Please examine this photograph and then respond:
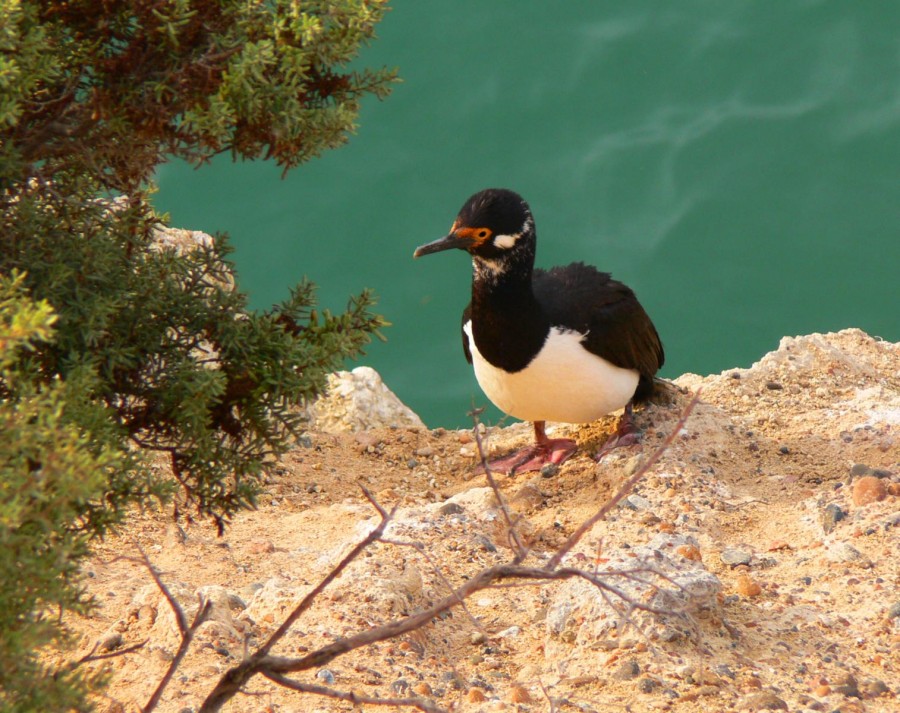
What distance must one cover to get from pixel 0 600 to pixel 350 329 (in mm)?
1446

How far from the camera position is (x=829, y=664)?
4.35 m

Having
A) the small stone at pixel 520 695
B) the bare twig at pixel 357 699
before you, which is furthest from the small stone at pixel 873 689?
the bare twig at pixel 357 699

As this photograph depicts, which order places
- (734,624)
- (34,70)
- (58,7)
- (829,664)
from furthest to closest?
(734,624)
(829,664)
(58,7)
(34,70)

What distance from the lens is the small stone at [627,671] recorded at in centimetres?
418

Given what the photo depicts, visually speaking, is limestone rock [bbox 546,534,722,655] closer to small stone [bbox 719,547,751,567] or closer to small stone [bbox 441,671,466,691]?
small stone [bbox 441,671,466,691]

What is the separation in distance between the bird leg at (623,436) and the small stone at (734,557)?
1511 millimetres

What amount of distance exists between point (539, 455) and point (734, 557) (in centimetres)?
205

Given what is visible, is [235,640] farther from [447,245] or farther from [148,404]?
[447,245]

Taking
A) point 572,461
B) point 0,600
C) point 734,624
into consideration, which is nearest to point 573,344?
point 572,461

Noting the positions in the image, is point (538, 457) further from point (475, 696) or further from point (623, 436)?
point (475, 696)

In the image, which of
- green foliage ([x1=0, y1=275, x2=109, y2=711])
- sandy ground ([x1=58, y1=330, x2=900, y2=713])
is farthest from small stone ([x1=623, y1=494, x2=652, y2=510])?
green foliage ([x1=0, y1=275, x2=109, y2=711])

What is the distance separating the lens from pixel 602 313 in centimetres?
677

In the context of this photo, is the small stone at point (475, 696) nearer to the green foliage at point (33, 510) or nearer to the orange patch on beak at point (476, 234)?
the green foliage at point (33, 510)

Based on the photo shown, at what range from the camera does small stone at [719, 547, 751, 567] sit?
17.3ft
